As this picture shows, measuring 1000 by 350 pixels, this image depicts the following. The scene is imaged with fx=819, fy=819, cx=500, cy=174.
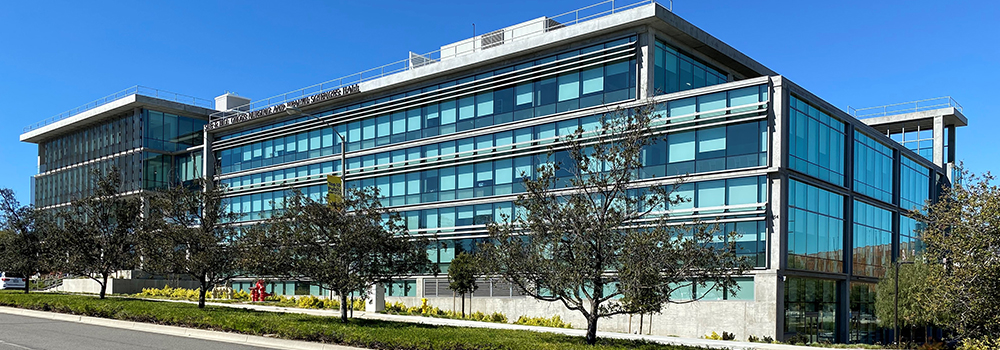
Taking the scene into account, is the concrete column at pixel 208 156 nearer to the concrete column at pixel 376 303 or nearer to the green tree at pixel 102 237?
the green tree at pixel 102 237

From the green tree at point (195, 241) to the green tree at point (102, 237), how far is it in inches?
181

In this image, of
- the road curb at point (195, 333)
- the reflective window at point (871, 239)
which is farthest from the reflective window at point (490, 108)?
the road curb at point (195, 333)

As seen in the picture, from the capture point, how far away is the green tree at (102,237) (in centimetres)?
3706

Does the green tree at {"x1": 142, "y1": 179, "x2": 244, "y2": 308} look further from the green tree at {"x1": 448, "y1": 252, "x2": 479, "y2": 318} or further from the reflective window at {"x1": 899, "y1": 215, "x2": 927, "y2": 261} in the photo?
the reflective window at {"x1": 899, "y1": 215, "x2": 927, "y2": 261}

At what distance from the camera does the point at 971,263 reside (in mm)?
16422

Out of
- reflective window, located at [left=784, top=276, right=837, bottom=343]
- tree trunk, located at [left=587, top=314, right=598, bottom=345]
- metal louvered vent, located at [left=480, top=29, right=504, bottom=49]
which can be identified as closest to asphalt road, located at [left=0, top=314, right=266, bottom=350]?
tree trunk, located at [left=587, top=314, right=598, bottom=345]

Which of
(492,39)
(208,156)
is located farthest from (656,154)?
(208,156)

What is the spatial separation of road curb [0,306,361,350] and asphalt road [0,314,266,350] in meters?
0.55

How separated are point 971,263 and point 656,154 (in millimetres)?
19567

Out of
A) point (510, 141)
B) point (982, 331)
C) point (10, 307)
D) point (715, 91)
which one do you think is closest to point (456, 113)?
point (510, 141)

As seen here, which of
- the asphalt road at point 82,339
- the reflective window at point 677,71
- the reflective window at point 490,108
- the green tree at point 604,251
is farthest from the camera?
the reflective window at point 490,108

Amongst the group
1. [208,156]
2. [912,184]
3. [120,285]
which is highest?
[208,156]

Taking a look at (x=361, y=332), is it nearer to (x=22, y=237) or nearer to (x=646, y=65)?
(x=646, y=65)

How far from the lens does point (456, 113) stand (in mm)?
44094
